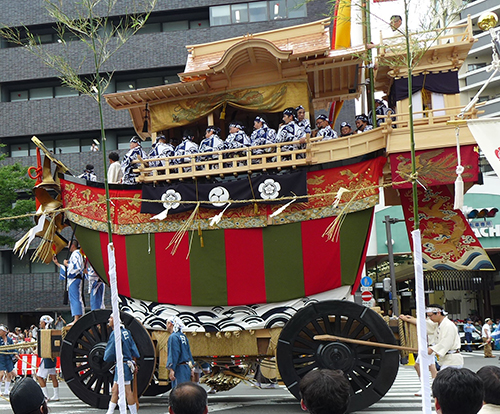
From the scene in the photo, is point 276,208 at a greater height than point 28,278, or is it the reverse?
point 276,208

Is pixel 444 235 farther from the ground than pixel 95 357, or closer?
farther from the ground

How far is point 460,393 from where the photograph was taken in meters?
3.27

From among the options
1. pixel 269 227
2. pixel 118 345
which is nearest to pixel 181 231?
pixel 269 227

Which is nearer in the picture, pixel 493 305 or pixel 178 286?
pixel 178 286

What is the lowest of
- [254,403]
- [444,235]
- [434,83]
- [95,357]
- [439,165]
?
[254,403]

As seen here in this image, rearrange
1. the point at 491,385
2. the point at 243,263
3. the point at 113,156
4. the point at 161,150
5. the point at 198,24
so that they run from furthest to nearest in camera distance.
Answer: the point at 198,24, the point at 113,156, the point at 161,150, the point at 243,263, the point at 491,385

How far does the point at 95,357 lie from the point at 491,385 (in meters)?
6.86

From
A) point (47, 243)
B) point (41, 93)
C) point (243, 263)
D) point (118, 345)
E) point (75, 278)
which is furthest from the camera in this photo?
point (41, 93)

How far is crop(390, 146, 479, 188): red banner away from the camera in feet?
28.8

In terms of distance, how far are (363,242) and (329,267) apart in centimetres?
61

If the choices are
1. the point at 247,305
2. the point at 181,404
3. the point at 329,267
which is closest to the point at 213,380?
the point at 247,305

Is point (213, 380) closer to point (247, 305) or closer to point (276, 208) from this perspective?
point (247, 305)

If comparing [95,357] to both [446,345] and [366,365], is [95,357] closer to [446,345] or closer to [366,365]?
[366,365]

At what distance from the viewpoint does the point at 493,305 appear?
3481 cm
